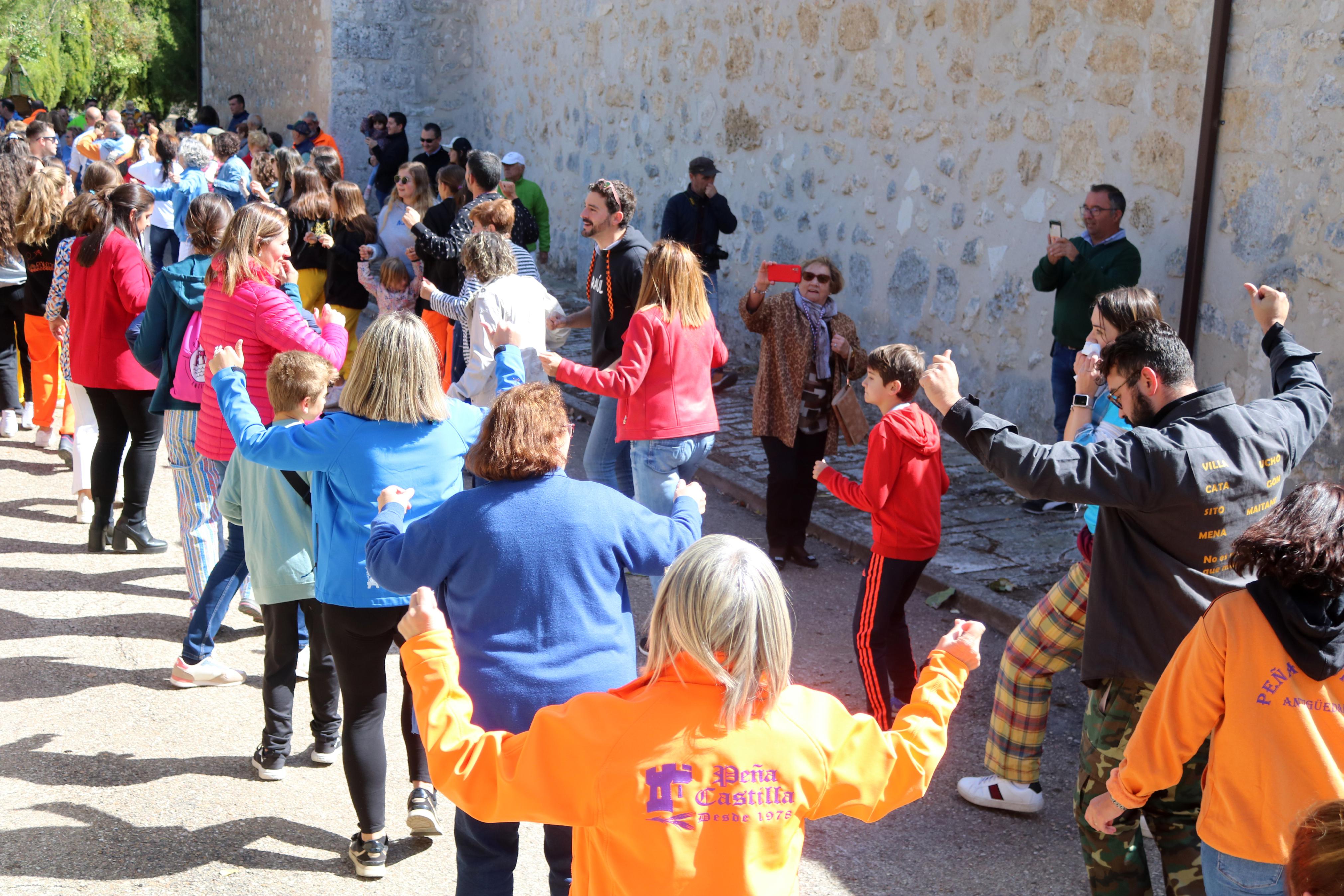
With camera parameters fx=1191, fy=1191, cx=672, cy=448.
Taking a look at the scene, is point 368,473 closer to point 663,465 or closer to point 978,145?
point 663,465

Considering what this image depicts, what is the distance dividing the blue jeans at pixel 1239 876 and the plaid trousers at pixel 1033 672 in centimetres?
101

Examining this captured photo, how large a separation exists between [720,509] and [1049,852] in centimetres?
376

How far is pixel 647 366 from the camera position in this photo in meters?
5.00

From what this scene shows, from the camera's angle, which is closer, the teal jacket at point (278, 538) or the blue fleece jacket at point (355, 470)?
the blue fleece jacket at point (355, 470)

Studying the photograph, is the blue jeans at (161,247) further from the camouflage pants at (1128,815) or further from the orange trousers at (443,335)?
the camouflage pants at (1128,815)

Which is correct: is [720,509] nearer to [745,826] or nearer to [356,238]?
[356,238]

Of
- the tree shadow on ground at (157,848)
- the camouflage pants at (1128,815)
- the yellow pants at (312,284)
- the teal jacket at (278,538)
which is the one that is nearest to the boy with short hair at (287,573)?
the teal jacket at (278,538)

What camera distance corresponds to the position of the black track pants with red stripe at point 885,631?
4.30m

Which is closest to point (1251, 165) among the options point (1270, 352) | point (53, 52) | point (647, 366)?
point (1270, 352)

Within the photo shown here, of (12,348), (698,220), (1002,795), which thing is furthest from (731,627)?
(698,220)

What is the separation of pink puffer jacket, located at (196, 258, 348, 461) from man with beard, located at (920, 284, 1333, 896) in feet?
8.97

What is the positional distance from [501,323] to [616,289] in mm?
640

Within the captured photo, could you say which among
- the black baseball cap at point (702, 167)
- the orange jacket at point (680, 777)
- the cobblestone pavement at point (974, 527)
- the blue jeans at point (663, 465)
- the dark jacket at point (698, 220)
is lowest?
the cobblestone pavement at point (974, 527)

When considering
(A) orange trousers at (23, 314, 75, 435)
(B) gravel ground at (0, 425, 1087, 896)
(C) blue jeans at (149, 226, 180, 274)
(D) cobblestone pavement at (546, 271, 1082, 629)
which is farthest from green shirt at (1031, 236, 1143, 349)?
(C) blue jeans at (149, 226, 180, 274)
